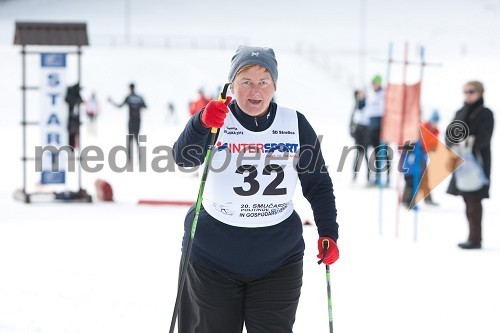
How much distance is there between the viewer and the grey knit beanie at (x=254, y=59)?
12.8ft

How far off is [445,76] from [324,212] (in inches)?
1833

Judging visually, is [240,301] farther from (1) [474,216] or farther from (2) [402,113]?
(2) [402,113]

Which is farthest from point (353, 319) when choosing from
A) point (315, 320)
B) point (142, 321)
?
point (142, 321)

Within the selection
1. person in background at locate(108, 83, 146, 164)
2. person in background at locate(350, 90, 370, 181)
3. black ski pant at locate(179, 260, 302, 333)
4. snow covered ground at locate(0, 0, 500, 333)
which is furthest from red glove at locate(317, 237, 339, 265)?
person in background at locate(108, 83, 146, 164)

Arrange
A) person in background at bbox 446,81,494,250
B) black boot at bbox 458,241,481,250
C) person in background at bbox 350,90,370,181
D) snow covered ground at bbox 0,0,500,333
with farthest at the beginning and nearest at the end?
1. person in background at bbox 350,90,370,181
2. black boot at bbox 458,241,481,250
3. person in background at bbox 446,81,494,250
4. snow covered ground at bbox 0,0,500,333

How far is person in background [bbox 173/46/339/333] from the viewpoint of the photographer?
3908 mm

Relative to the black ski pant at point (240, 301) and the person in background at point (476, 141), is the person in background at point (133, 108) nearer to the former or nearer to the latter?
the person in background at point (476, 141)

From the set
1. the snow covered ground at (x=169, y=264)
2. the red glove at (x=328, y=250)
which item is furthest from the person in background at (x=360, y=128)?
the red glove at (x=328, y=250)

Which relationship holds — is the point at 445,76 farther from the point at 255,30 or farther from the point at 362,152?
the point at 255,30

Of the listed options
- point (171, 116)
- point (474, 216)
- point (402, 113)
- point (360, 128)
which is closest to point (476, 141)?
point (474, 216)

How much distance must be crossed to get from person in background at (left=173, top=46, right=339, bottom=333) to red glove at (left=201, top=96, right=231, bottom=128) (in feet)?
0.36

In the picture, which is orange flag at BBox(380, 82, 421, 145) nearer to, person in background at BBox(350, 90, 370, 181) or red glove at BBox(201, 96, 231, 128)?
person in background at BBox(350, 90, 370, 181)

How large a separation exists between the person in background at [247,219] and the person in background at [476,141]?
16.7 feet

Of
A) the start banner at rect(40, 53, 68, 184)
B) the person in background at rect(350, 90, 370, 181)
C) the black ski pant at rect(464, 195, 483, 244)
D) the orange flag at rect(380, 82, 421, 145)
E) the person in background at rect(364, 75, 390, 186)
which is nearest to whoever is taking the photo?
the black ski pant at rect(464, 195, 483, 244)
